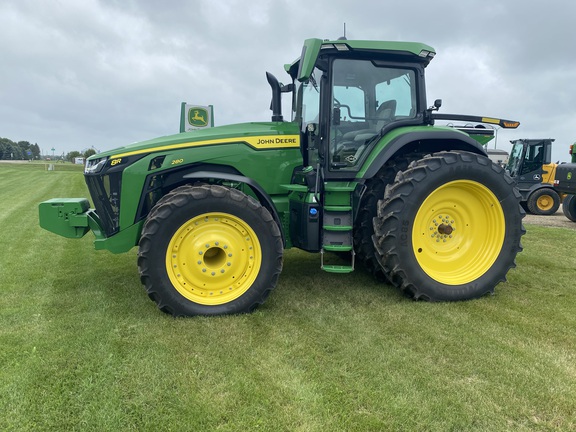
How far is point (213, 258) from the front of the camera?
12.8ft

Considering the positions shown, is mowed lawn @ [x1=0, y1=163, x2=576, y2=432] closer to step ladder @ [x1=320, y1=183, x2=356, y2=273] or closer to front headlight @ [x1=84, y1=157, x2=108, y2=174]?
step ladder @ [x1=320, y1=183, x2=356, y2=273]

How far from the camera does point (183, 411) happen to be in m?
2.42

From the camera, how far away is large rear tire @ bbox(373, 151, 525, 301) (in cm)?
410

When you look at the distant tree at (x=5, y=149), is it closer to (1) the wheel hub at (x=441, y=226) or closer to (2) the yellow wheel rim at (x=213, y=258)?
(2) the yellow wheel rim at (x=213, y=258)

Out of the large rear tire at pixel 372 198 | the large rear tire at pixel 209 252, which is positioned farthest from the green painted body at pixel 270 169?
the large rear tire at pixel 209 252

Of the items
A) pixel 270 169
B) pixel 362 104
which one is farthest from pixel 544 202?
pixel 270 169

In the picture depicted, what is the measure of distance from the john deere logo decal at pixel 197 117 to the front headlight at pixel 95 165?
5.66m

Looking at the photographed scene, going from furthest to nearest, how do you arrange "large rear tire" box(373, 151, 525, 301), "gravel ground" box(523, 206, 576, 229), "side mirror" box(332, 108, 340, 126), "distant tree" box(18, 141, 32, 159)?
"distant tree" box(18, 141, 32, 159)
"gravel ground" box(523, 206, 576, 229)
"side mirror" box(332, 108, 340, 126)
"large rear tire" box(373, 151, 525, 301)

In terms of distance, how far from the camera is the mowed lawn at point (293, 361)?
7.82ft

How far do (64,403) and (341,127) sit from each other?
3.38 metres

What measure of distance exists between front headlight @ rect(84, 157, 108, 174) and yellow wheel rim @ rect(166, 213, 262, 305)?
1115mm

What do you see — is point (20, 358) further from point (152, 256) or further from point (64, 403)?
point (152, 256)

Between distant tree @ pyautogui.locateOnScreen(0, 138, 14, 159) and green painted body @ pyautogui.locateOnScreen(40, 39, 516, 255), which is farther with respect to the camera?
distant tree @ pyautogui.locateOnScreen(0, 138, 14, 159)

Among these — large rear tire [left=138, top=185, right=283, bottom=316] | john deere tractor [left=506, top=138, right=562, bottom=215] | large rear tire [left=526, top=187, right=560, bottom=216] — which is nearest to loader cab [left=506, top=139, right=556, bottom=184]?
A: john deere tractor [left=506, top=138, right=562, bottom=215]
